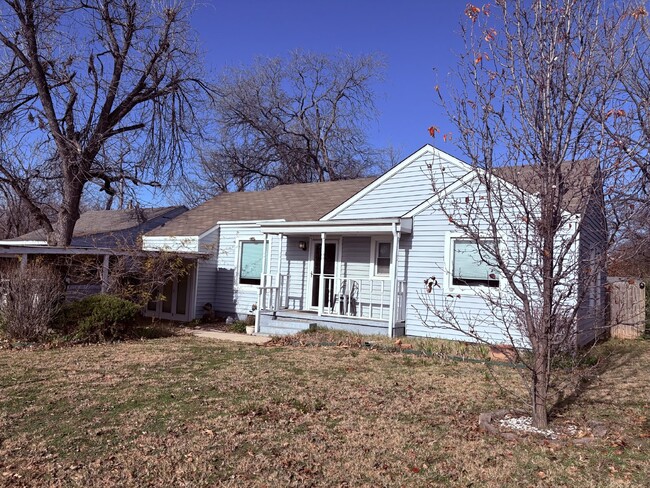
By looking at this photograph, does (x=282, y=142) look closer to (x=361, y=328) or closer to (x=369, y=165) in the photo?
(x=369, y=165)

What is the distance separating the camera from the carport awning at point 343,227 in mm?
11664

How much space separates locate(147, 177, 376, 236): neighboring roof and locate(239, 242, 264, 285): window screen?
35.3 inches

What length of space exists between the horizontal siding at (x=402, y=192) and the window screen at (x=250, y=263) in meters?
3.15

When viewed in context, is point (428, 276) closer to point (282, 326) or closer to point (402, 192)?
point (402, 192)

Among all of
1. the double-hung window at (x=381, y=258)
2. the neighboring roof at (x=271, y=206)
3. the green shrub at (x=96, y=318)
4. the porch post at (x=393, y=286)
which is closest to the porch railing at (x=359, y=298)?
the double-hung window at (x=381, y=258)

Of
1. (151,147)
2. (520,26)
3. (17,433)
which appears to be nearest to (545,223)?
(520,26)

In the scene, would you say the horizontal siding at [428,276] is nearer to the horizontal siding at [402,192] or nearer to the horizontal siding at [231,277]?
the horizontal siding at [402,192]

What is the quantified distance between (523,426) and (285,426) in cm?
243

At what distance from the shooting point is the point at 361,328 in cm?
1177

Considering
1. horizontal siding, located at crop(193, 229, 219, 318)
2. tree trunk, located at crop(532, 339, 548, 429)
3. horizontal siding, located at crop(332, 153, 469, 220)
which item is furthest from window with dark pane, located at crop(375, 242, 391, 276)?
tree trunk, located at crop(532, 339, 548, 429)

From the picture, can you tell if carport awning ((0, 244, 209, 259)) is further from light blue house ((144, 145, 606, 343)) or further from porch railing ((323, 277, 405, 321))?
porch railing ((323, 277, 405, 321))

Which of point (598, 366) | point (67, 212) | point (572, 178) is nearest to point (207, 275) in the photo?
point (67, 212)

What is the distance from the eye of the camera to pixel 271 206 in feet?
57.0

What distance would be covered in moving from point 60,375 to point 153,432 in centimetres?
318
